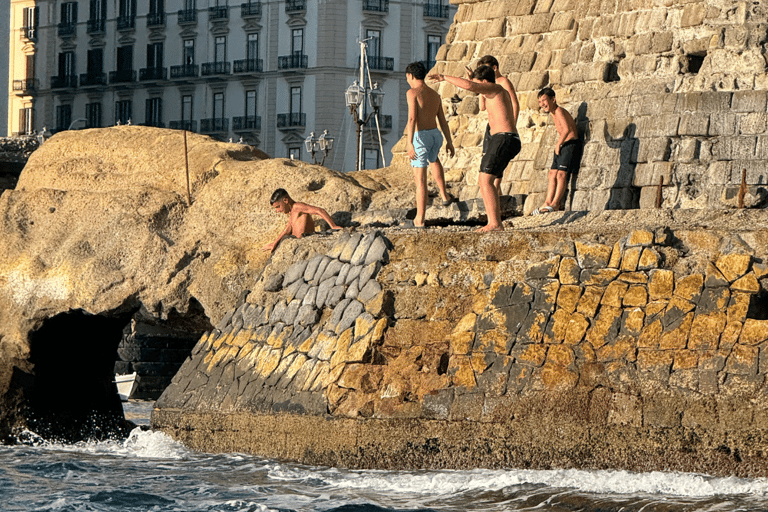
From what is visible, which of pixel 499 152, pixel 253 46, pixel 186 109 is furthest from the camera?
pixel 186 109

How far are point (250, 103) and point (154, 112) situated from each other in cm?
398

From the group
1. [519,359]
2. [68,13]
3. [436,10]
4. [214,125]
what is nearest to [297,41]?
[214,125]

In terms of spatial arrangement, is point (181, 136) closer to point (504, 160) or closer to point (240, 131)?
point (504, 160)

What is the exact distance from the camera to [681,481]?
9234mm

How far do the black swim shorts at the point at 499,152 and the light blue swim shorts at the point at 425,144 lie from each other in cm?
104

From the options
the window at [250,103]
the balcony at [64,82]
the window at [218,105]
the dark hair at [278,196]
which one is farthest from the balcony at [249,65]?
the dark hair at [278,196]

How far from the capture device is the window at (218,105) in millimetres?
47250

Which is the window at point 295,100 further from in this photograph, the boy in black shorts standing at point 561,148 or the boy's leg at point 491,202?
the boy's leg at point 491,202

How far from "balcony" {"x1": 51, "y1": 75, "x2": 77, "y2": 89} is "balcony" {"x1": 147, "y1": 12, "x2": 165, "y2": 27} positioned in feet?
12.8

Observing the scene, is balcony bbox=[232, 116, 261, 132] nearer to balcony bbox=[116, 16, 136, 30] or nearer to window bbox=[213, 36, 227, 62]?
window bbox=[213, 36, 227, 62]

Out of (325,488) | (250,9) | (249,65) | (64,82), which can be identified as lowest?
(325,488)

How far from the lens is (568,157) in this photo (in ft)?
44.5

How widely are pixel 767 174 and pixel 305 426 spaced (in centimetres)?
458

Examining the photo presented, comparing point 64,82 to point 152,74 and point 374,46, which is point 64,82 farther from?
point 374,46
